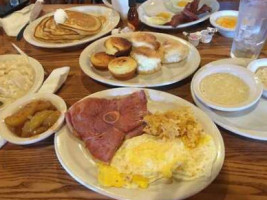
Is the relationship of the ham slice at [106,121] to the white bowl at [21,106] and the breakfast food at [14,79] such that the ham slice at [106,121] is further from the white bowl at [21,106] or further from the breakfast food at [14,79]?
the breakfast food at [14,79]

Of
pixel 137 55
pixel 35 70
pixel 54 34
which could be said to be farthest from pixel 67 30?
pixel 137 55

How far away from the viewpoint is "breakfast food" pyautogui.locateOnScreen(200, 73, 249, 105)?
2.99 ft

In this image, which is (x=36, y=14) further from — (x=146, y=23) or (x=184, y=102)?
(x=184, y=102)

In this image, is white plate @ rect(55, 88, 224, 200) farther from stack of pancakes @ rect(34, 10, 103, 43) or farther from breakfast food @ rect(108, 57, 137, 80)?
stack of pancakes @ rect(34, 10, 103, 43)

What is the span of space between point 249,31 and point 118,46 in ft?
1.84

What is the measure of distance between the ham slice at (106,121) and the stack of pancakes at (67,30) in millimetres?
541

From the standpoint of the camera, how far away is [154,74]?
1.12 meters

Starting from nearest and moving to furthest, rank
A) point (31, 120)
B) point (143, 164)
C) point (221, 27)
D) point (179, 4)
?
point (143, 164)
point (31, 120)
point (221, 27)
point (179, 4)

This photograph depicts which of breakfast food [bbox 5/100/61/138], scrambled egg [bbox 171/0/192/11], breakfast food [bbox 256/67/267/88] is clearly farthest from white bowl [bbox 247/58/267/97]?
breakfast food [bbox 5/100/61/138]

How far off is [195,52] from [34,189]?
2.66 feet

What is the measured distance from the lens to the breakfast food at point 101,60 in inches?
44.1

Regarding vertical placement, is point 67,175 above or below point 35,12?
below

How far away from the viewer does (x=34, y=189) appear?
2.41 feet

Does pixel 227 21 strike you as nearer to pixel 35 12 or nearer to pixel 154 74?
pixel 154 74
